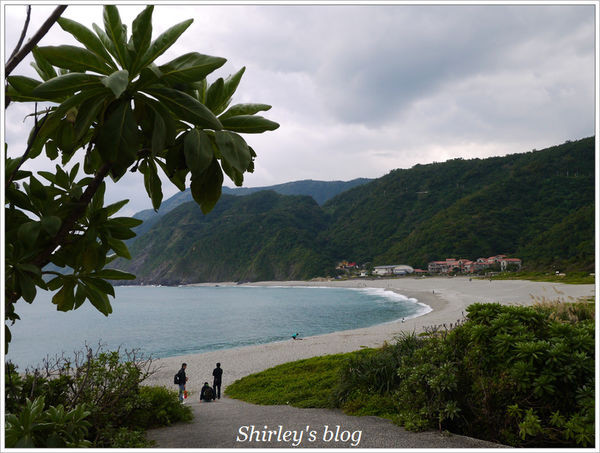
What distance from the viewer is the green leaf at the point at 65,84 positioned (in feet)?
4.07

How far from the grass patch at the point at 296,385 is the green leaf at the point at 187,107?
5.99m

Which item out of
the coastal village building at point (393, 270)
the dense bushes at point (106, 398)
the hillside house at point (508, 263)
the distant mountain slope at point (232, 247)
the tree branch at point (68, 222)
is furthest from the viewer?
the distant mountain slope at point (232, 247)

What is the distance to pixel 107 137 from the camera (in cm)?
129

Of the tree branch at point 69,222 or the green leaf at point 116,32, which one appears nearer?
the green leaf at point 116,32

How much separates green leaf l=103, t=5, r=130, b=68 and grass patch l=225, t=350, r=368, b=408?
6.17 meters

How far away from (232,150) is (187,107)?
0.20m

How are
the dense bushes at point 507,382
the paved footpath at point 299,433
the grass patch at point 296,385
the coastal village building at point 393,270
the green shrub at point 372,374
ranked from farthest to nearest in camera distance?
1. the coastal village building at point 393,270
2. the grass patch at point 296,385
3. the green shrub at point 372,374
4. the paved footpath at point 299,433
5. the dense bushes at point 507,382

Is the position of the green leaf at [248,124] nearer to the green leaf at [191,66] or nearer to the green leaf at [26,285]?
the green leaf at [191,66]

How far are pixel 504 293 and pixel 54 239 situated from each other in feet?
149

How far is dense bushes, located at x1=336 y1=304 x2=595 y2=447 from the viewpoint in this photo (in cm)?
368

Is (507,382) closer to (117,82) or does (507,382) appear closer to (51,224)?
(51,224)

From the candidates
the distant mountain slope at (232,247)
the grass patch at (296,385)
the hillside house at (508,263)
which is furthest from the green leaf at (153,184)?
the distant mountain slope at (232,247)

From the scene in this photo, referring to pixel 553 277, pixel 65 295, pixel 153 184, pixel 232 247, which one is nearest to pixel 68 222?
pixel 153 184

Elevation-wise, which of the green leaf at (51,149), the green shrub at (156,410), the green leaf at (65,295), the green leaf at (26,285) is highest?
the green leaf at (51,149)
